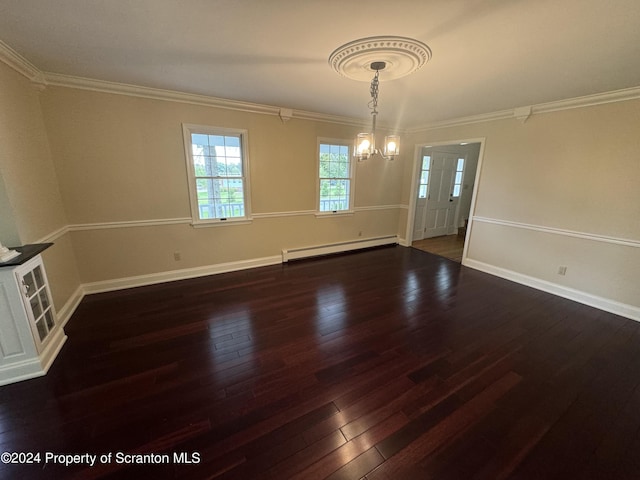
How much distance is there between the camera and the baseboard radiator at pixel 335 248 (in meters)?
4.54

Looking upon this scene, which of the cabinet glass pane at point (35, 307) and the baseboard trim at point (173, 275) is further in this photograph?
the baseboard trim at point (173, 275)

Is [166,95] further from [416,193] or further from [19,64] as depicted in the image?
[416,193]

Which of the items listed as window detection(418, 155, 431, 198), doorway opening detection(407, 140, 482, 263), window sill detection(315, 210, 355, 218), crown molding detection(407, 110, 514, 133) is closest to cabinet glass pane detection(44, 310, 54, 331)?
window sill detection(315, 210, 355, 218)

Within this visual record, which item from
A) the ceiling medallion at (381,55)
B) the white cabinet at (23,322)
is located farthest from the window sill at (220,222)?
the ceiling medallion at (381,55)

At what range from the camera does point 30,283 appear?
78.6 inches

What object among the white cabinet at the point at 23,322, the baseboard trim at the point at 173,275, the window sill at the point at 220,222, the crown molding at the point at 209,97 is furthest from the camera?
the window sill at the point at 220,222

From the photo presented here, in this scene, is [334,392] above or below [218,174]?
below

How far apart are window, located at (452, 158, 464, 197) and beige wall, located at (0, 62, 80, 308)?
24.3 ft

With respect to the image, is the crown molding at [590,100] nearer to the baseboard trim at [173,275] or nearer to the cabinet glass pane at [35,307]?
the baseboard trim at [173,275]

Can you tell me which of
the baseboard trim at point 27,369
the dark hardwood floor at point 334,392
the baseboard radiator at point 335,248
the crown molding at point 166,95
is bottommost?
the dark hardwood floor at point 334,392

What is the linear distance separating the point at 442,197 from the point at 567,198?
9.89 feet

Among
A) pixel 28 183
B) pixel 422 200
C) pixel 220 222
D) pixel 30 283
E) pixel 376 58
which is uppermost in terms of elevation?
pixel 376 58

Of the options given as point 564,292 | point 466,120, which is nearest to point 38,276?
point 466,120

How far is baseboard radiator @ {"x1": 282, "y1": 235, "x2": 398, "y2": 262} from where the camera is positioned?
4.54 m
